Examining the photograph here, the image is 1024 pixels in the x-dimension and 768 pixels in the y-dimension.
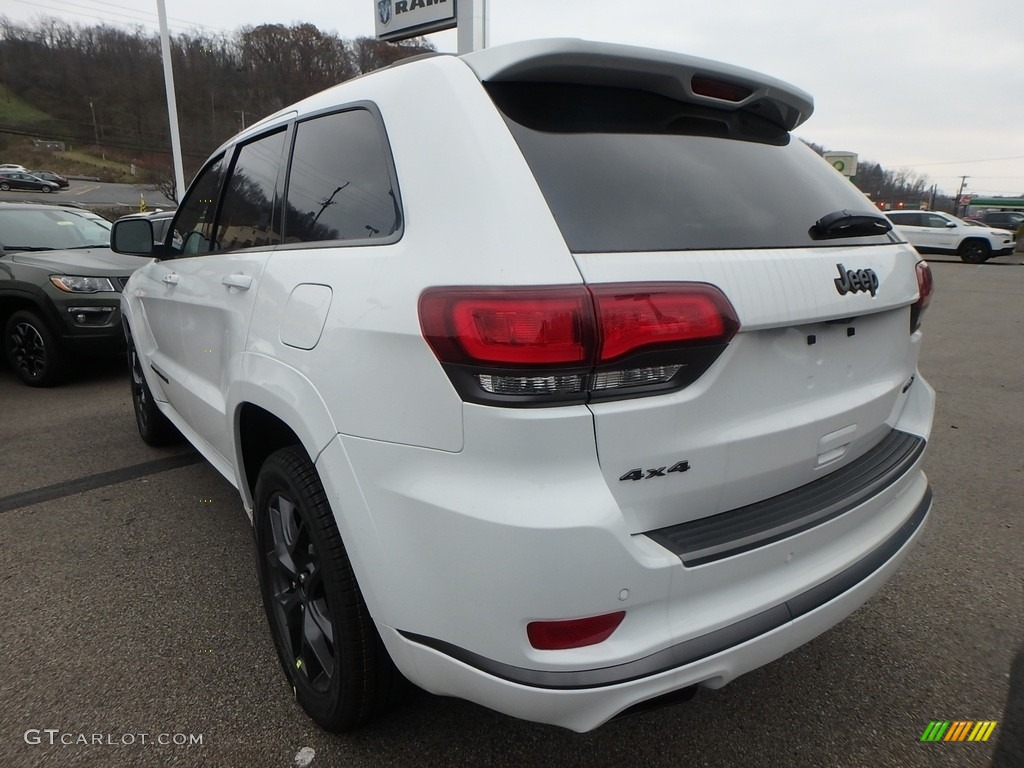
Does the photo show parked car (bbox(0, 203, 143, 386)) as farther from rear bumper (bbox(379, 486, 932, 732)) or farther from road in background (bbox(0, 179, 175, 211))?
road in background (bbox(0, 179, 175, 211))

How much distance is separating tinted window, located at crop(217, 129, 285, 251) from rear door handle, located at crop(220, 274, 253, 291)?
130mm

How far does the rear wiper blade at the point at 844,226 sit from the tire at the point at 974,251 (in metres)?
25.3

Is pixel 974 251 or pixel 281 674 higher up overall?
pixel 974 251

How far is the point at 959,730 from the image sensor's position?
1.92 m

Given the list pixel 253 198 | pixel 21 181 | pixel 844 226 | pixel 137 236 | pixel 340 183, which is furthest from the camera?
pixel 21 181

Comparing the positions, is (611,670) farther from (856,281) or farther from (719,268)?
(856,281)

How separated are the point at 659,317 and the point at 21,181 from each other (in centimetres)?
5541

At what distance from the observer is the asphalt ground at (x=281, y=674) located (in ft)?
6.04

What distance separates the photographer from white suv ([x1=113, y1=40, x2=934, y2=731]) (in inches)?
49.8

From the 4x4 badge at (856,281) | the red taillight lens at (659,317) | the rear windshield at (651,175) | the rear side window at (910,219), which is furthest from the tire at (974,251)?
the red taillight lens at (659,317)

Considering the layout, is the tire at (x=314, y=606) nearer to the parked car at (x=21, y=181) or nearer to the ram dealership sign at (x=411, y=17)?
the ram dealership sign at (x=411, y=17)

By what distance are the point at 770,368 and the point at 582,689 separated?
793 millimetres

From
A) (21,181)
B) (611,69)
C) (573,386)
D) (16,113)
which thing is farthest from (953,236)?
(16,113)

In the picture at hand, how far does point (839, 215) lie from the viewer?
1729 millimetres
